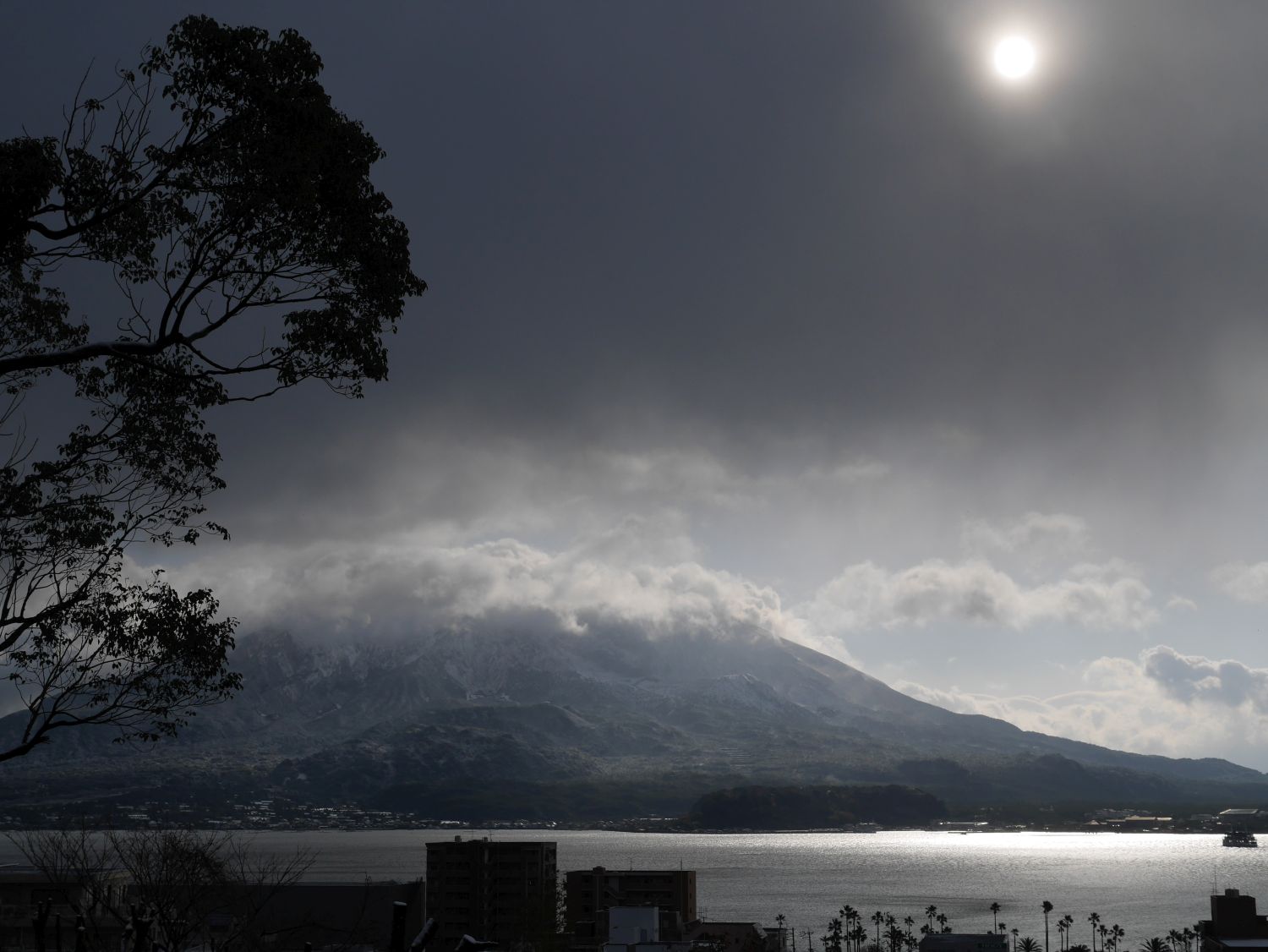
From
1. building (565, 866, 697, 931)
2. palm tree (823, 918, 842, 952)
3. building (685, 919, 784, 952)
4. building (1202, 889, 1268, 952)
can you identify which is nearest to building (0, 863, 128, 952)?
building (685, 919, 784, 952)

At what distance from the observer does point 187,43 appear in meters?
14.4

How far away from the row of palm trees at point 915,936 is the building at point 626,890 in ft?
50.0

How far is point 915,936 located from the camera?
524ft

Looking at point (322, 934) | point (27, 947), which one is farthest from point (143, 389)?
point (322, 934)

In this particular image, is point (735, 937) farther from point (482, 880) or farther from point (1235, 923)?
point (1235, 923)

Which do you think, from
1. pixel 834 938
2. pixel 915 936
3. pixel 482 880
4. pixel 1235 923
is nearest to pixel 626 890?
pixel 482 880

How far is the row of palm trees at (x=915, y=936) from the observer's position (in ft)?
433

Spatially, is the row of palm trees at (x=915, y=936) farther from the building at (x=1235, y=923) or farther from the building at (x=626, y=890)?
the building at (x=1235, y=923)

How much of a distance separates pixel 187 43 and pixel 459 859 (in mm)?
118438

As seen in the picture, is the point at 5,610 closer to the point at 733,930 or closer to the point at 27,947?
the point at 27,947

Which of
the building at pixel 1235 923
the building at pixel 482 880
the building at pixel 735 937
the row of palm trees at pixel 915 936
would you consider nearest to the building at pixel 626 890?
the building at pixel 482 880

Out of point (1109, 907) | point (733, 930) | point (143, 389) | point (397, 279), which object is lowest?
point (1109, 907)

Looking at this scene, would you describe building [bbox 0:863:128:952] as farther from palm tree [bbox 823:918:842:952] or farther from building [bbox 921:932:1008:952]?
palm tree [bbox 823:918:842:952]

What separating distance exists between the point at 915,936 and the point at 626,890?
59.1m
